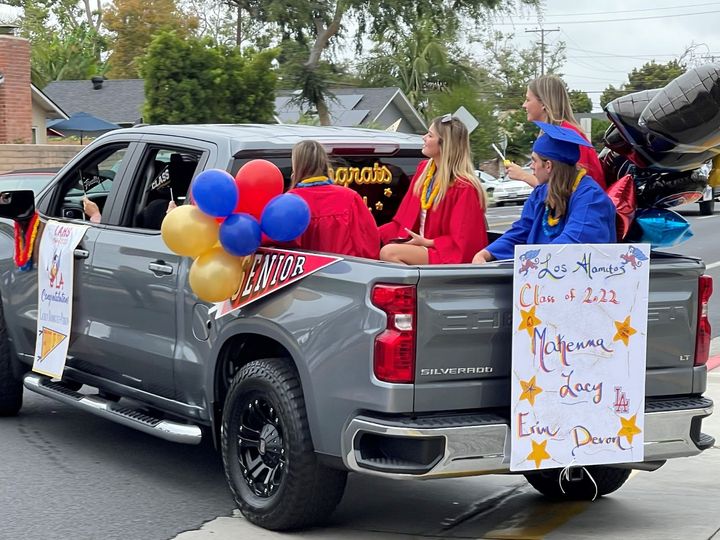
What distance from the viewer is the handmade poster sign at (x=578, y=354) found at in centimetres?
502

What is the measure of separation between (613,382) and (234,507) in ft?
6.75

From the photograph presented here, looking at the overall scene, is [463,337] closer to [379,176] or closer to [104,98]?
[379,176]

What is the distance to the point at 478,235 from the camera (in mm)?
6184

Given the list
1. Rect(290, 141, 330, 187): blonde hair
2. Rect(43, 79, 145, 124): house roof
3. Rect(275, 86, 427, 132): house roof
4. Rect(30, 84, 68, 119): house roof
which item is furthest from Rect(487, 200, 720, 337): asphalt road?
Rect(43, 79, 145, 124): house roof

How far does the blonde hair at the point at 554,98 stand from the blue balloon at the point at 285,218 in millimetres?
1395

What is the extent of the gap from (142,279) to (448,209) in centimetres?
169

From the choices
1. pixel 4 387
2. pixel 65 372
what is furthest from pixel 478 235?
pixel 4 387

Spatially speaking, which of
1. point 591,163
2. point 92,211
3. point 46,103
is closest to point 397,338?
point 591,163

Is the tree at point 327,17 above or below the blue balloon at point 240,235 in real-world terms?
above

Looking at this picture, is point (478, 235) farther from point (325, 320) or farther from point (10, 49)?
point (10, 49)

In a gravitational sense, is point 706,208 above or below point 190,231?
below

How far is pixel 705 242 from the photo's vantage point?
24.7m

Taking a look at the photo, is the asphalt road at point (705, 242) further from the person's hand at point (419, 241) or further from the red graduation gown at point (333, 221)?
the red graduation gown at point (333, 221)

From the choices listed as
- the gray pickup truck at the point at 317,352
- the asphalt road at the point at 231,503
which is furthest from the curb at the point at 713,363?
the gray pickup truck at the point at 317,352
